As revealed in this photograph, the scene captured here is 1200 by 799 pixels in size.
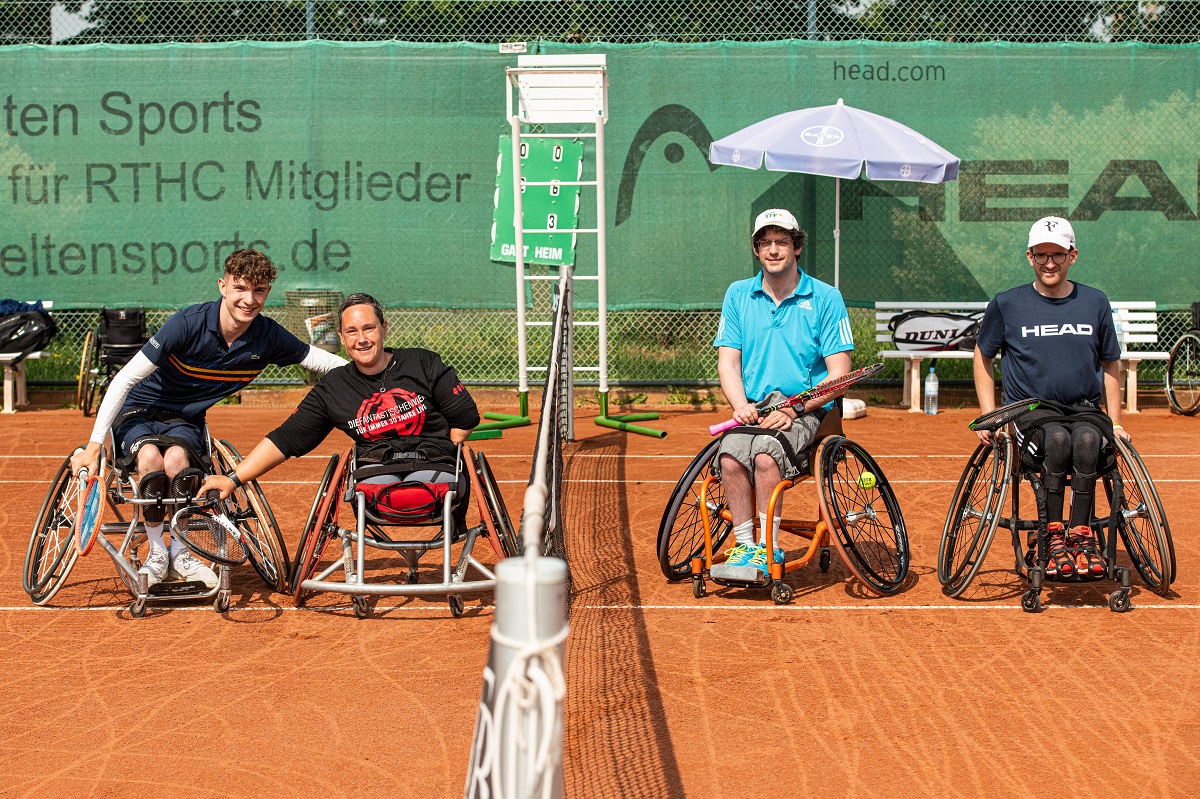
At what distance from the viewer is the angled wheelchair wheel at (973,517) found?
197 inches

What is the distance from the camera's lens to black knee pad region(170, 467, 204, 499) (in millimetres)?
5027

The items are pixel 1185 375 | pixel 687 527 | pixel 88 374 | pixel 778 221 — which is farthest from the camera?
pixel 1185 375

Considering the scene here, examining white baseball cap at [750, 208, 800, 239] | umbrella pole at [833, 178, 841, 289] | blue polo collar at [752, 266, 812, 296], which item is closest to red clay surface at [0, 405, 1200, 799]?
blue polo collar at [752, 266, 812, 296]

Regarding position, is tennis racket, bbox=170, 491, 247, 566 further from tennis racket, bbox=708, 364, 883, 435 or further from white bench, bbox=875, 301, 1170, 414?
white bench, bbox=875, 301, 1170, 414

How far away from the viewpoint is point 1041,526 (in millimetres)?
5023

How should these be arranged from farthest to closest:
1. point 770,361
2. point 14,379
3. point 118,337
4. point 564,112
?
1. point 14,379
2. point 118,337
3. point 564,112
4. point 770,361

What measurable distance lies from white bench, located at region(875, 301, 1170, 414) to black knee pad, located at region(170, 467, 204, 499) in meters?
7.01

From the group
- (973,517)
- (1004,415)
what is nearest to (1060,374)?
(1004,415)

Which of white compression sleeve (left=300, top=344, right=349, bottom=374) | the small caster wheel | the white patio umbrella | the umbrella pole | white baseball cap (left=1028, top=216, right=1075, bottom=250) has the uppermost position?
the white patio umbrella

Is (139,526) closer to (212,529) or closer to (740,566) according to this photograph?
(212,529)

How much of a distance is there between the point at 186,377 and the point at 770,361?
8.27 ft

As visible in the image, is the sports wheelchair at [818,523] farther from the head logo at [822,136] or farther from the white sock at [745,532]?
the head logo at [822,136]

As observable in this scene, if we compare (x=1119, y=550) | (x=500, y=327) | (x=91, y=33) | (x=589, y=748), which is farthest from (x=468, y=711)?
(x=91, y=33)

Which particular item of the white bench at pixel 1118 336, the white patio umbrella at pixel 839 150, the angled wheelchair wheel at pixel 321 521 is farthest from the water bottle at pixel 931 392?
the angled wheelchair wheel at pixel 321 521
